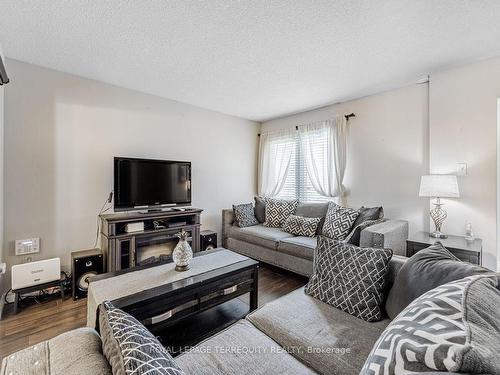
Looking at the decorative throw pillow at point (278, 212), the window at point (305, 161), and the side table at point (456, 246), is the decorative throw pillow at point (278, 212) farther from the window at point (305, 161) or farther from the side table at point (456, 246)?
the side table at point (456, 246)

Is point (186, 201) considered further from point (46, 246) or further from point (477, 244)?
point (477, 244)

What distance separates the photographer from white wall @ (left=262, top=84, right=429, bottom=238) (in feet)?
9.08

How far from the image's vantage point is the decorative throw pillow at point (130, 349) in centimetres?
54

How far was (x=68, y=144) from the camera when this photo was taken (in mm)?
2625

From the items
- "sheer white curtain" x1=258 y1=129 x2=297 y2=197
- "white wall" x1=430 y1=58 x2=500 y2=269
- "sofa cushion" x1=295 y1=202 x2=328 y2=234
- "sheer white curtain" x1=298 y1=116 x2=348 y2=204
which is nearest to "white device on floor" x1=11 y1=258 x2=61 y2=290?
"sofa cushion" x1=295 y1=202 x2=328 y2=234

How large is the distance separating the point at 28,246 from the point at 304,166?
3.71 m

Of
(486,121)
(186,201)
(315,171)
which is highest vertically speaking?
(486,121)

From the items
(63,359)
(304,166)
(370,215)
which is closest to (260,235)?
(370,215)

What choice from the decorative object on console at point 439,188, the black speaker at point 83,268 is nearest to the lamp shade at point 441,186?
the decorative object on console at point 439,188

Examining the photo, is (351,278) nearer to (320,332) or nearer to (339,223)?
(320,332)

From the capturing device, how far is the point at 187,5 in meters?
1.60

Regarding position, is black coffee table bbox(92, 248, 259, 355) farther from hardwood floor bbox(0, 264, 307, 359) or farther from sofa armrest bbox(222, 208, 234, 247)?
sofa armrest bbox(222, 208, 234, 247)

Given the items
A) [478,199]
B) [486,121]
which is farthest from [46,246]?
[486,121]

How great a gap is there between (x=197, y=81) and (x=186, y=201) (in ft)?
5.31
